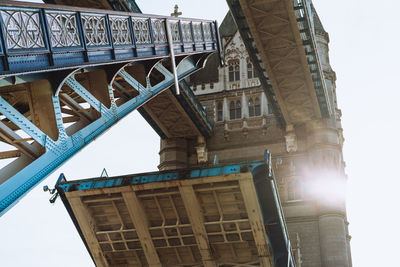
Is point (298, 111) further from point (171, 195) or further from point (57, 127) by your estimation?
point (57, 127)

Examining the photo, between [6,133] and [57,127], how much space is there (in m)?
1.45

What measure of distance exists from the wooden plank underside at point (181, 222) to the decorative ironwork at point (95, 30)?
10.2 m

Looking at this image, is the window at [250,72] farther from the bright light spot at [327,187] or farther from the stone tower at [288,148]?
the bright light spot at [327,187]

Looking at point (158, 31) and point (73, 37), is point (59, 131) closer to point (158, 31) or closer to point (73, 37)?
point (73, 37)

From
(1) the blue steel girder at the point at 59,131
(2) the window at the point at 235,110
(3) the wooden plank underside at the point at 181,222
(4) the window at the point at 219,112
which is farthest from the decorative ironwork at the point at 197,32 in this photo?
(4) the window at the point at 219,112

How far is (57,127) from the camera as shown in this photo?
1230cm

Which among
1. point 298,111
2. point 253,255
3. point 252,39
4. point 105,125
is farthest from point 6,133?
point 298,111

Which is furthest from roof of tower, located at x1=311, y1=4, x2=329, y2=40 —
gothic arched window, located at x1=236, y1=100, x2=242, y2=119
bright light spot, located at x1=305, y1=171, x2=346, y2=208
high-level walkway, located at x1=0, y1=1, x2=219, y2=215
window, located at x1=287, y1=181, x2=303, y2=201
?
high-level walkway, located at x1=0, y1=1, x2=219, y2=215

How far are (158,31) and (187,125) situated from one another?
1954 centimetres

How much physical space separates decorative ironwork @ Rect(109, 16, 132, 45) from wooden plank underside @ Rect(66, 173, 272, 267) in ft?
30.1

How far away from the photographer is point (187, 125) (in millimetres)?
36938

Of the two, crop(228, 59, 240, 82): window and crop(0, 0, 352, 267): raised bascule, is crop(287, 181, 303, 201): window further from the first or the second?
crop(228, 59, 240, 82): window

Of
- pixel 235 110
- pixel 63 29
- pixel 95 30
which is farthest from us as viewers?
pixel 235 110

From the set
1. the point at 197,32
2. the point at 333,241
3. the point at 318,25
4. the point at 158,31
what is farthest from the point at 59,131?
the point at 318,25
